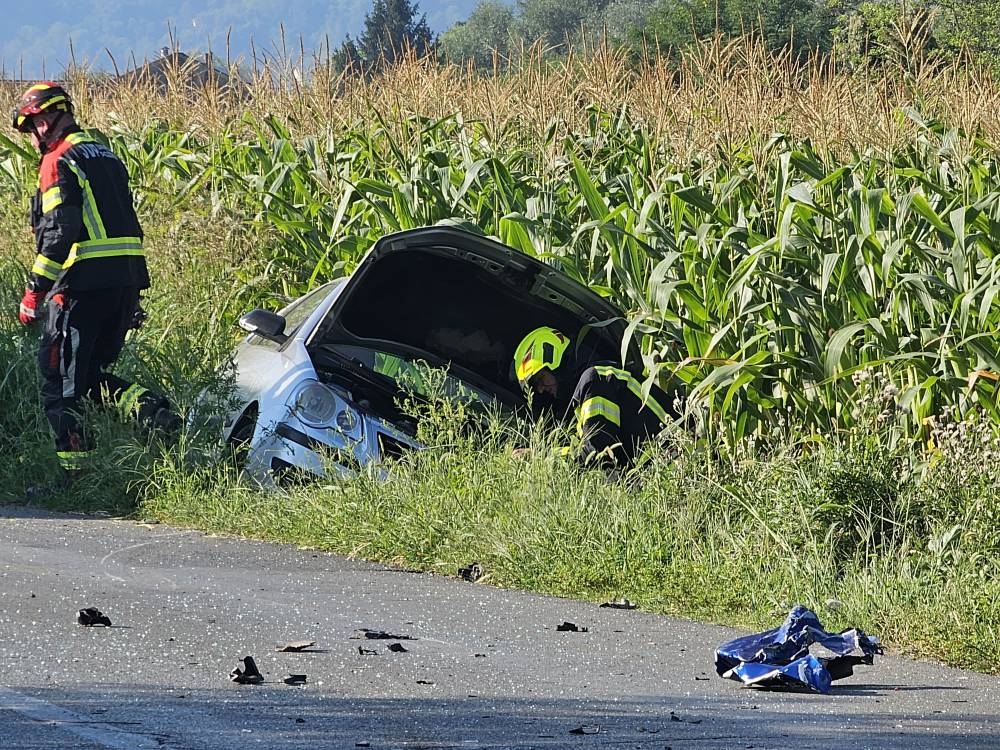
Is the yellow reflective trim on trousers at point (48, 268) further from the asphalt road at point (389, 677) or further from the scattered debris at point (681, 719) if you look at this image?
the scattered debris at point (681, 719)

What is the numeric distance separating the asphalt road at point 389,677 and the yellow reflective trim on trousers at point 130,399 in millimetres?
2539

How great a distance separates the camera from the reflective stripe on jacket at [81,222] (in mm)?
10469

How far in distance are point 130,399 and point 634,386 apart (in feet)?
10.6

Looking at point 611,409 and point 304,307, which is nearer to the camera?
point 611,409

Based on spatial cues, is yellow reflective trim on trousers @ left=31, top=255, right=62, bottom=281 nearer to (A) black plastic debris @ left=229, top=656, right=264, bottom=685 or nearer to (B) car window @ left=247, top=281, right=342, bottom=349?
(B) car window @ left=247, top=281, right=342, bottom=349

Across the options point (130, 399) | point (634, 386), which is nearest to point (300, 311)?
point (130, 399)

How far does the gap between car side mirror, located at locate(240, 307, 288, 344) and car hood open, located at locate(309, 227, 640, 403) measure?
0.38 meters

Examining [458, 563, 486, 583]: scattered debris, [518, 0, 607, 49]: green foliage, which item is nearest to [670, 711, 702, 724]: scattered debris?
[458, 563, 486, 583]: scattered debris

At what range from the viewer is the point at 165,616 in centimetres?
679

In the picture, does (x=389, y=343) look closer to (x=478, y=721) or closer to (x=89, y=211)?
(x=89, y=211)

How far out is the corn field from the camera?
8898 mm

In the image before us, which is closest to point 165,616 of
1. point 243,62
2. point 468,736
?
point 468,736

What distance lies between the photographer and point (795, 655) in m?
Result: 6.06

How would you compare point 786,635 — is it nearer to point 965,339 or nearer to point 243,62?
point 965,339
